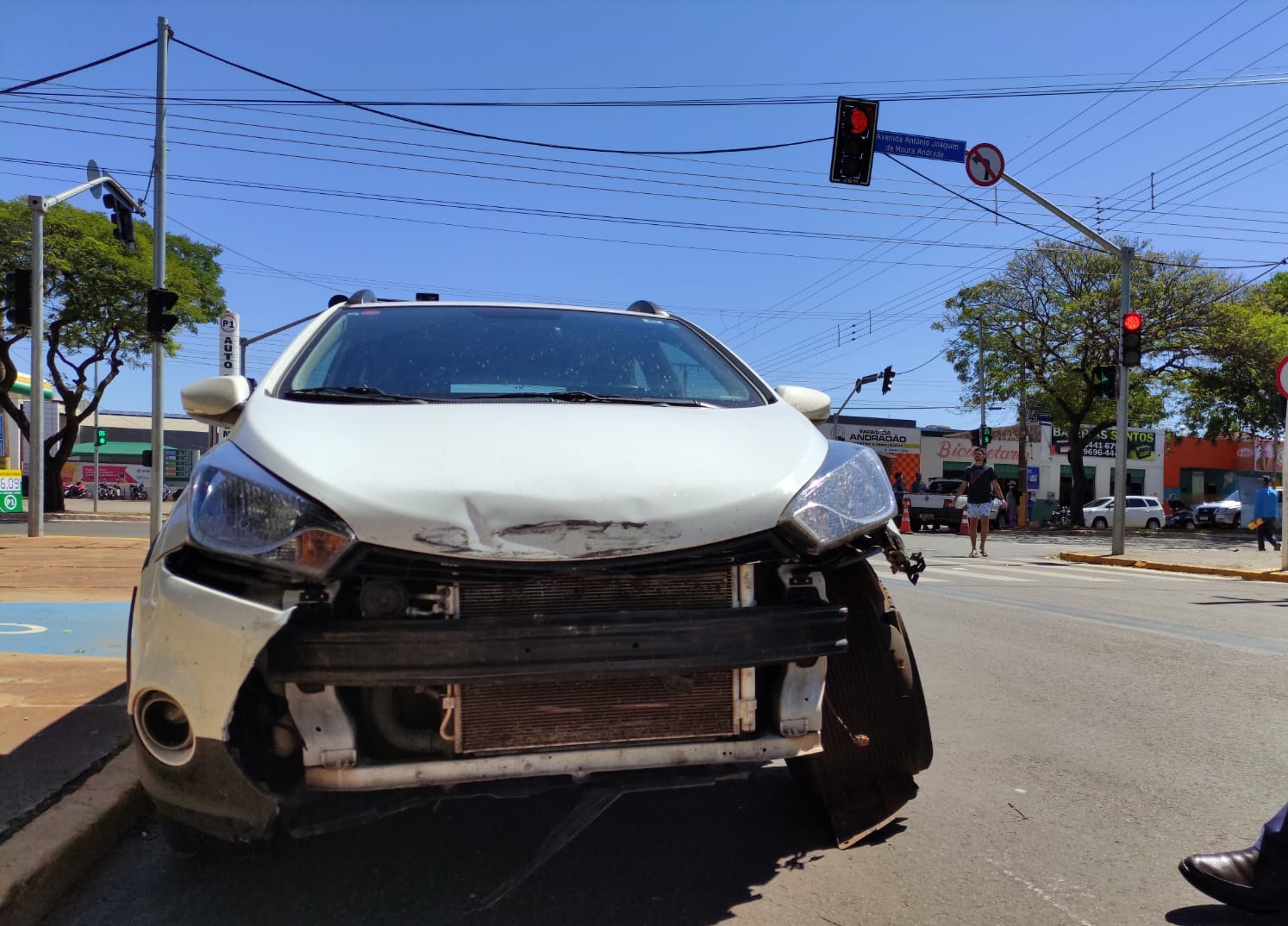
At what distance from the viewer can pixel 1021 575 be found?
12789 mm

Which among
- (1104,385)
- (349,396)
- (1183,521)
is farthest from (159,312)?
(1183,521)

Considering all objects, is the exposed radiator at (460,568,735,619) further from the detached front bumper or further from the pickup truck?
the pickup truck

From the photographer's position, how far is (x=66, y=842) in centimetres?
259

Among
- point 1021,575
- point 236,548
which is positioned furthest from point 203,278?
point 236,548

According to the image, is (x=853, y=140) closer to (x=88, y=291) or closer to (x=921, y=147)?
(x=921, y=147)

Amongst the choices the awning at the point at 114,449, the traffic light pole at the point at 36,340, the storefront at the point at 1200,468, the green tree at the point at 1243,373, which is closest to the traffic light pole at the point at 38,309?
the traffic light pole at the point at 36,340

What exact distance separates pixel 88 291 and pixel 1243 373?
3389 centimetres

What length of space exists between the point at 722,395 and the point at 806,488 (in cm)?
85

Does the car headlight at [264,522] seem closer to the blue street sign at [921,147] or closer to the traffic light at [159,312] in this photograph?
the traffic light at [159,312]

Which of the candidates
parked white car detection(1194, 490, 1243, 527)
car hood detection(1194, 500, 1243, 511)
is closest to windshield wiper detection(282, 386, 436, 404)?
parked white car detection(1194, 490, 1243, 527)

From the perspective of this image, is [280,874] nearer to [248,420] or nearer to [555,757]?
[555,757]

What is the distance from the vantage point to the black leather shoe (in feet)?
7.95

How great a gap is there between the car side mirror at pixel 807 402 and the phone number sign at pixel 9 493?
21.5 meters

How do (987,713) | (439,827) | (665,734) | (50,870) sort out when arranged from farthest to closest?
(987,713), (439,827), (50,870), (665,734)
